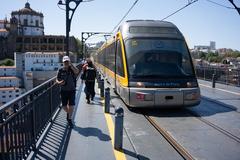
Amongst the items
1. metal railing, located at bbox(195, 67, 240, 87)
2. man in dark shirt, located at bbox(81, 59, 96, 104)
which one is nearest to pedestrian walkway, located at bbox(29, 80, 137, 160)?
man in dark shirt, located at bbox(81, 59, 96, 104)

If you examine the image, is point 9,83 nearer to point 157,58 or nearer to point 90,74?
point 90,74

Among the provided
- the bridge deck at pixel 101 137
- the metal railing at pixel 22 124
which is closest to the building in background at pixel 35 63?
the bridge deck at pixel 101 137

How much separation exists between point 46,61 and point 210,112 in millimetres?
102693

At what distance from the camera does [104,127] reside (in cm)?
846

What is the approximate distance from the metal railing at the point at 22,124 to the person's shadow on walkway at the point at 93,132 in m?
0.84

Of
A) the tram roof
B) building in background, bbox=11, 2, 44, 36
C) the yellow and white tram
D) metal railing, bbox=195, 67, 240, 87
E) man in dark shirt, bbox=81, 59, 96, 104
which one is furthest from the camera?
building in background, bbox=11, 2, 44, 36

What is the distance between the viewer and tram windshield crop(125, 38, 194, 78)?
10.6 m

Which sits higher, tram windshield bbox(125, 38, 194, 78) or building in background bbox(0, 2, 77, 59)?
building in background bbox(0, 2, 77, 59)

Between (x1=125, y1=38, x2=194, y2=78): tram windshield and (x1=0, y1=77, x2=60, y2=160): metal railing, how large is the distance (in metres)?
3.65

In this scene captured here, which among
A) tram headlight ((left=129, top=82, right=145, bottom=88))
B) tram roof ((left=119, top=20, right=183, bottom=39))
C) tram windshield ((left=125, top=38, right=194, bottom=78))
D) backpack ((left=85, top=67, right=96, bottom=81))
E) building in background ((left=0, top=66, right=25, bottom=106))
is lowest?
building in background ((left=0, top=66, right=25, bottom=106))

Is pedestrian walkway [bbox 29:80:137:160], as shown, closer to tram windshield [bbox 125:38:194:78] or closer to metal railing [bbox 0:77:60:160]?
metal railing [bbox 0:77:60:160]

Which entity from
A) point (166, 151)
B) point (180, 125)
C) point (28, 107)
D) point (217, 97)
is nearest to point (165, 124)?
point (180, 125)

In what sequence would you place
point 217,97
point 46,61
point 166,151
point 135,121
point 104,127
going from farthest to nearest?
point 46,61, point 217,97, point 135,121, point 104,127, point 166,151

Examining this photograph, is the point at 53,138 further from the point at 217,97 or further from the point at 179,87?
the point at 217,97
